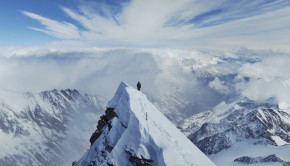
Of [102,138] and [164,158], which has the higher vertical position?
[102,138]

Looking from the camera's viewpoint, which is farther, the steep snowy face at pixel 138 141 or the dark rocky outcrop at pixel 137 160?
the steep snowy face at pixel 138 141

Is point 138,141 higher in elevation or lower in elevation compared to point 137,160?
higher

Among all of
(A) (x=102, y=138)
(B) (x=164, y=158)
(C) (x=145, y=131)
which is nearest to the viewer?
(B) (x=164, y=158)

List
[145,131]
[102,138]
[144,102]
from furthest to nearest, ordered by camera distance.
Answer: [144,102], [102,138], [145,131]

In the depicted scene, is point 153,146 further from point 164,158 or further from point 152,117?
point 152,117

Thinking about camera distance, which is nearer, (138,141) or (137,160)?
(137,160)

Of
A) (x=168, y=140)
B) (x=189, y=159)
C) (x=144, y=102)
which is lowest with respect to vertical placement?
(x=189, y=159)

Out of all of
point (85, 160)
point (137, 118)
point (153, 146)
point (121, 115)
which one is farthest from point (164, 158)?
point (85, 160)

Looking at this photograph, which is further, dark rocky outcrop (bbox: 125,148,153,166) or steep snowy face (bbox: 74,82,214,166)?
steep snowy face (bbox: 74,82,214,166)
